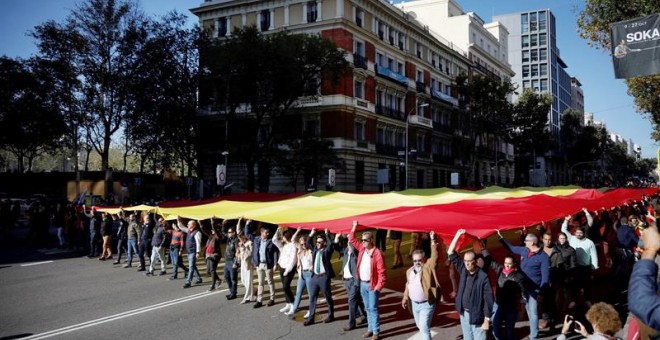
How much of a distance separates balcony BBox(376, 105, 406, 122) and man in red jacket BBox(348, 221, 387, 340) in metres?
37.2

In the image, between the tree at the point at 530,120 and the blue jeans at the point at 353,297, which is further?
the tree at the point at 530,120

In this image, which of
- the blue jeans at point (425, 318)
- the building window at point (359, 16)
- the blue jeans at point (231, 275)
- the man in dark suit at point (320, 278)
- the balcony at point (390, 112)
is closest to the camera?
the blue jeans at point (425, 318)

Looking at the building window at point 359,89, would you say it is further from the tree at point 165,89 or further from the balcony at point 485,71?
the balcony at point 485,71

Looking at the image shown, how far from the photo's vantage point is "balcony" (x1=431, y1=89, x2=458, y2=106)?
5433 centimetres

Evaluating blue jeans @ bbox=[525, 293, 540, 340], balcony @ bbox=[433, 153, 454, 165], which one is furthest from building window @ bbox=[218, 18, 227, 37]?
blue jeans @ bbox=[525, 293, 540, 340]

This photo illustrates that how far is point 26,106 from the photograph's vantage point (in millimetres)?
32625

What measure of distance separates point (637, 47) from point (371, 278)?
25.6 ft

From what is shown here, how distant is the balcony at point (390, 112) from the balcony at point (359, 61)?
15.1ft

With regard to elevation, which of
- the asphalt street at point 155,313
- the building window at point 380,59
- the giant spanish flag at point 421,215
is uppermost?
the building window at point 380,59

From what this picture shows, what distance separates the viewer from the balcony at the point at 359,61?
41.3 m

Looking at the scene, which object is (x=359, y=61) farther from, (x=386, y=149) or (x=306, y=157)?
(x=306, y=157)

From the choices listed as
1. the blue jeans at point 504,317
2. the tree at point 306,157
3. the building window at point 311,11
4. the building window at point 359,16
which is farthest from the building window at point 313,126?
the blue jeans at point 504,317

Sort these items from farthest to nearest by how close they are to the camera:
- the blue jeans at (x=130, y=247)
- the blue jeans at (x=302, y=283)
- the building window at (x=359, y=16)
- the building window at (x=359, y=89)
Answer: the building window at (x=359, y=16), the building window at (x=359, y=89), the blue jeans at (x=130, y=247), the blue jeans at (x=302, y=283)

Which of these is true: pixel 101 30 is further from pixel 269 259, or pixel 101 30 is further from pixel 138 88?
pixel 269 259
